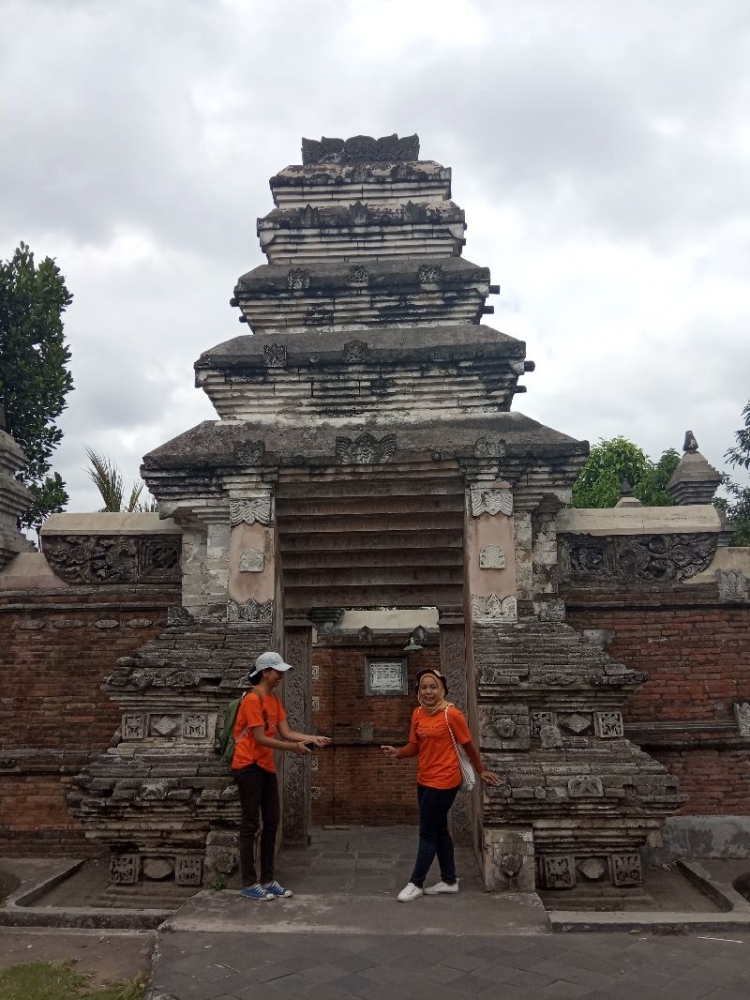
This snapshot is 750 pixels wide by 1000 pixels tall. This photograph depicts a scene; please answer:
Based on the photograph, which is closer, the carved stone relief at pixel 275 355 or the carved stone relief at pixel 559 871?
the carved stone relief at pixel 559 871

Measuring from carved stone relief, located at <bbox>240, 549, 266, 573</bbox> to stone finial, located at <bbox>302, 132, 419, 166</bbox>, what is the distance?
271 inches

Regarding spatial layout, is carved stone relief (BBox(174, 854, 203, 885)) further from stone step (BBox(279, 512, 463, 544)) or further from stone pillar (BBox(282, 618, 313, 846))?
stone step (BBox(279, 512, 463, 544))

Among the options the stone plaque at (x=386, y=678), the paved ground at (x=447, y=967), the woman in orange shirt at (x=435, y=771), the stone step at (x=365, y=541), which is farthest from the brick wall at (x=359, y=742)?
the paved ground at (x=447, y=967)

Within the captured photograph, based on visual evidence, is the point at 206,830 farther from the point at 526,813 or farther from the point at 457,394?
the point at 457,394

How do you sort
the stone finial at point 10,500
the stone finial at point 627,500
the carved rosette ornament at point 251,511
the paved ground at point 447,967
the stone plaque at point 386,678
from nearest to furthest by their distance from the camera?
the paved ground at point 447,967 → the carved rosette ornament at point 251,511 → the stone finial at point 10,500 → the stone finial at point 627,500 → the stone plaque at point 386,678

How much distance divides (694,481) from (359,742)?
755 centimetres

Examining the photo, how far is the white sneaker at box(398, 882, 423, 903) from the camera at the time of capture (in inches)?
222

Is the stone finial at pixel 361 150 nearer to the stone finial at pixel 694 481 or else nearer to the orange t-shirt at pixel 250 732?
the stone finial at pixel 694 481

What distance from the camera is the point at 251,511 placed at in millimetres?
8078

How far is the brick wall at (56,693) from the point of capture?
28.6 feet

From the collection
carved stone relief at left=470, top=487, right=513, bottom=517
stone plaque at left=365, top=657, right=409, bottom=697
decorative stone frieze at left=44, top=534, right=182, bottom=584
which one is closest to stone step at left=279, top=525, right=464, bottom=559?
carved stone relief at left=470, top=487, right=513, bottom=517

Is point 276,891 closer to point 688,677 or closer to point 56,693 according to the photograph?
point 56,693

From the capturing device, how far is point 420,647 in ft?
48.6

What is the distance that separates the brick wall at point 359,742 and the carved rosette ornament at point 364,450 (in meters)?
7.25
